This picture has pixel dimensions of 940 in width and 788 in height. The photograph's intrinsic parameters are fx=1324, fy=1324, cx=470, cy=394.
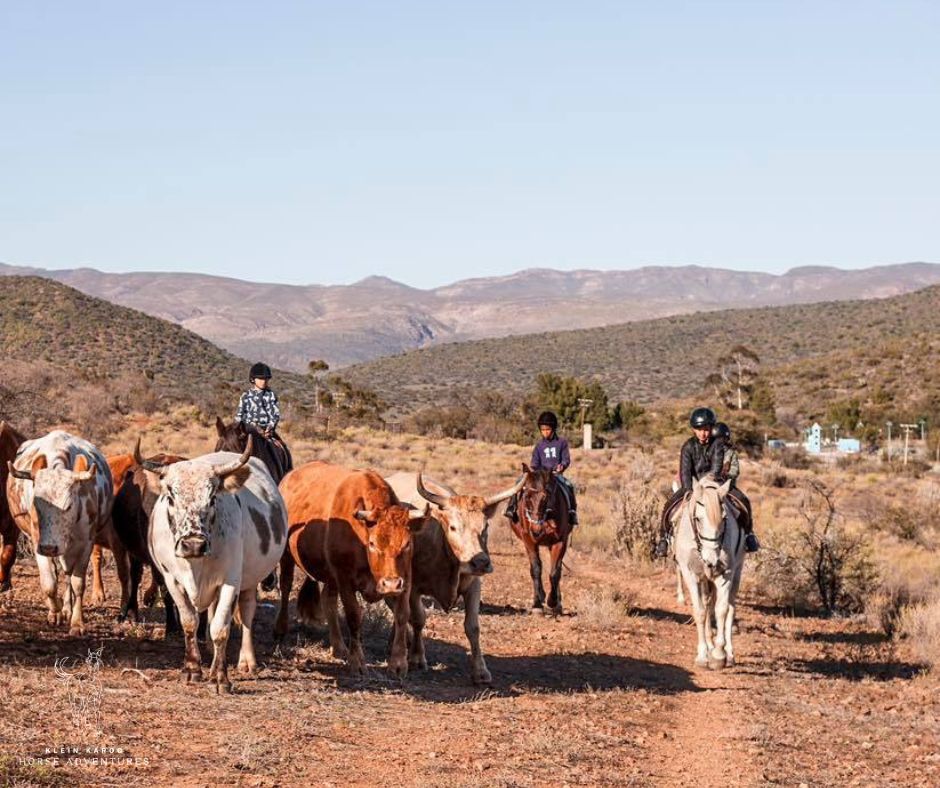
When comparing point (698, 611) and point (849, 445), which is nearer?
point (698, 611)

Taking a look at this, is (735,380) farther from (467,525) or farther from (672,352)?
(467,525)

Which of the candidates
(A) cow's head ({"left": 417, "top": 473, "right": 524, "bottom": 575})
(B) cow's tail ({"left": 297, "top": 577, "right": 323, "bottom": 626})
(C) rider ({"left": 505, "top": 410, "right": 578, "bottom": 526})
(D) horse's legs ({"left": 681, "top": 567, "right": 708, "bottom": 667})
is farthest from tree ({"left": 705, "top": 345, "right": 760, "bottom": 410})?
(A) cow's head ({"left": 417, "top": 473, "right": 524, "bottom": 575})

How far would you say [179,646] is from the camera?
11.9m

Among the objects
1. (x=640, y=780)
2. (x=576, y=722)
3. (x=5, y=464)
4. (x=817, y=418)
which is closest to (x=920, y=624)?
(x=576, y=722)

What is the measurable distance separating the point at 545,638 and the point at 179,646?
463 cm

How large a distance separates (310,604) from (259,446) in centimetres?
227

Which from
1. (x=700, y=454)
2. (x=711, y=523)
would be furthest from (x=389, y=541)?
(x=700, y=454)

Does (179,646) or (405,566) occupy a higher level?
(405,566)

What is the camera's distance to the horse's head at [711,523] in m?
13.2

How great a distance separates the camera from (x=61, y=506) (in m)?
11.6

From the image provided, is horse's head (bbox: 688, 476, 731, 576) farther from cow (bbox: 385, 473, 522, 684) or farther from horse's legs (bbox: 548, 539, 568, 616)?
horse's legs (bbox: 548, 539, 568, 616)

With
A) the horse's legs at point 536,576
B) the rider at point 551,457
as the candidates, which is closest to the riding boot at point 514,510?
the rider at point 551,457

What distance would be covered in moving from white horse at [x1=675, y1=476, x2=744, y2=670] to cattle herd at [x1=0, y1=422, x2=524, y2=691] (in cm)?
214

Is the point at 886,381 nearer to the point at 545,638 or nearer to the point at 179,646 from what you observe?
the point at 545,638
